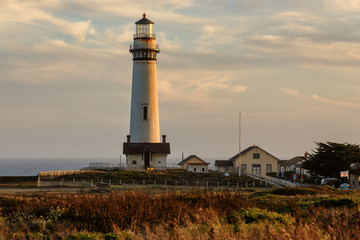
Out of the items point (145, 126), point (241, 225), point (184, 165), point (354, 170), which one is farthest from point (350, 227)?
point (184, 165)

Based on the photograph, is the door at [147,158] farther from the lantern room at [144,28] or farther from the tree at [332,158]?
the tree at [332,158]

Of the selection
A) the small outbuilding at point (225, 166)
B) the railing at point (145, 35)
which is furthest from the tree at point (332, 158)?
the small outbuilding at point (225, 166)

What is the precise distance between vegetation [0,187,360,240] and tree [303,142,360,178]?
116 feet

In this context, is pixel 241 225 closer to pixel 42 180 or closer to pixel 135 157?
pixel 42 180

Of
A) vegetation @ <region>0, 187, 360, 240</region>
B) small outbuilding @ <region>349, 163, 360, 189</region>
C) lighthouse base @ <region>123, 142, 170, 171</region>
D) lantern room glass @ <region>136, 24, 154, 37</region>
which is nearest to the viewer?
vegetation @ <region>0, 187, 360, 240</region>

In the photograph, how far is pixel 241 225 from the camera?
13336 mm

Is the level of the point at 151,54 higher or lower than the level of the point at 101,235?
higher

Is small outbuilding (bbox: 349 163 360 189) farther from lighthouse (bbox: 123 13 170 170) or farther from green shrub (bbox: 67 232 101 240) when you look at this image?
green shrub (bbox: 67 232 101 240)

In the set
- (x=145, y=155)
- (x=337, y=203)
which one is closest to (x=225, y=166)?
(x=145, y=155)

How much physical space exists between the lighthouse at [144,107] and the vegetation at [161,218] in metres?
46.5

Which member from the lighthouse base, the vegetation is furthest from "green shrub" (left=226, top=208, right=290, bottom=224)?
the lighthouse base

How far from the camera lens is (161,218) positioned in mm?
17125

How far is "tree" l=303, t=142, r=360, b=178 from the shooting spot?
55.3 m

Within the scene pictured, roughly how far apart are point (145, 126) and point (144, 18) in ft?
46.5
